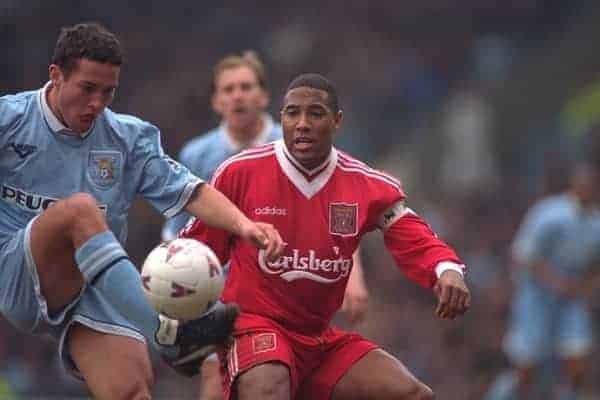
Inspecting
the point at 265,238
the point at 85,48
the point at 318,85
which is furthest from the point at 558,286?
the point at 85,48

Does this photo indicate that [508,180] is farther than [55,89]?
Yes

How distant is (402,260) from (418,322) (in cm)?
742

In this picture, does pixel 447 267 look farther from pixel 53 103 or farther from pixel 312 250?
pixel 53 103

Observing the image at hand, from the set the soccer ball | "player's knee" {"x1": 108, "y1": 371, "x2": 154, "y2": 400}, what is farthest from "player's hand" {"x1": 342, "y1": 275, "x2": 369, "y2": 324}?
the soccer ball

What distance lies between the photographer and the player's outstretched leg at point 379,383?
7652 mm

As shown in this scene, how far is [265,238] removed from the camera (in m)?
6.88

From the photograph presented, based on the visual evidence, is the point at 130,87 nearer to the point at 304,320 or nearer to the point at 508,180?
the point at 508,180

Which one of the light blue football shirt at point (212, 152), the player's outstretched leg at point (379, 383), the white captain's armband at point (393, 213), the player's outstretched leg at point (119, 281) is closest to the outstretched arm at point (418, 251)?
the white captain's armband at point (393, 213)

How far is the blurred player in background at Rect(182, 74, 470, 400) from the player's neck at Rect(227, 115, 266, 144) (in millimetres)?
1993

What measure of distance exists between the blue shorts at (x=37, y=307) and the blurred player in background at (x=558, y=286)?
21.7 ft

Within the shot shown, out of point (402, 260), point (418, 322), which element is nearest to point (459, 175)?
point (418, 322)

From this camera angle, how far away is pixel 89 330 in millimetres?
7383

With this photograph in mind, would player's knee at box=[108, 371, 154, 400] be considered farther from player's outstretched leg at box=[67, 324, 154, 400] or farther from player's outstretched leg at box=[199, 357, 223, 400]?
player's outstretched leg at box=[199, 357, 223, 400]

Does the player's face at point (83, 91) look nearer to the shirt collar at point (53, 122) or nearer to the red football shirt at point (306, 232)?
the shirt collar at point (53, 122)
